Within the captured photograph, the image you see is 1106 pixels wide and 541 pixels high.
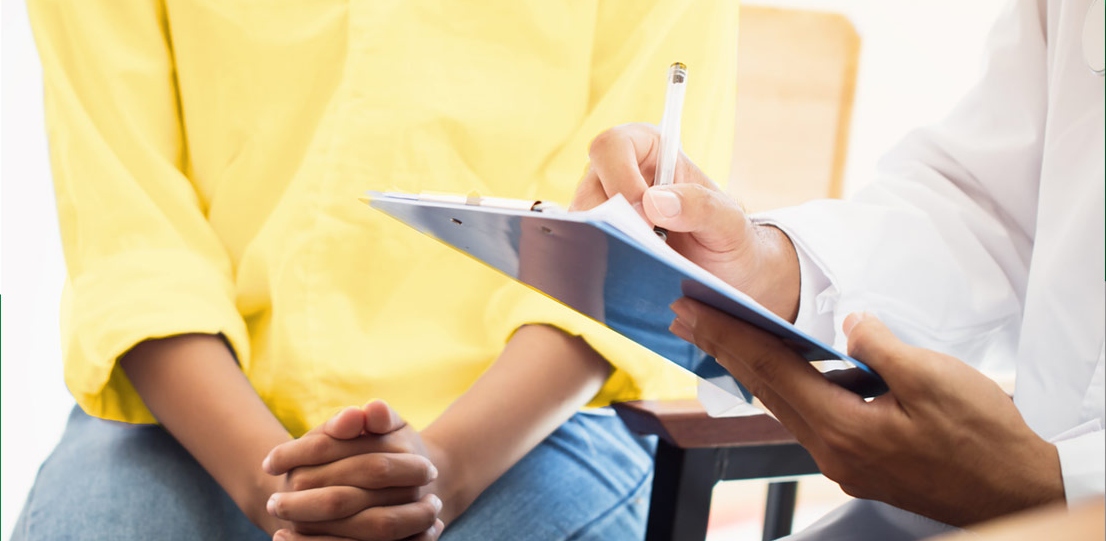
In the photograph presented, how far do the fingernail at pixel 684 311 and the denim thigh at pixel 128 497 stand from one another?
446 mm

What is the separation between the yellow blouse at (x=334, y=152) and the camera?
801 mm

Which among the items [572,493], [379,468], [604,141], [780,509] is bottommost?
[780,509]

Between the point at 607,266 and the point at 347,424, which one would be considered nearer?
the point at 607,266

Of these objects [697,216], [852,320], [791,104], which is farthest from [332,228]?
[791,104]

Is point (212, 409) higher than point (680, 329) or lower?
lower

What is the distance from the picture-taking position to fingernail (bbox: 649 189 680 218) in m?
0.52

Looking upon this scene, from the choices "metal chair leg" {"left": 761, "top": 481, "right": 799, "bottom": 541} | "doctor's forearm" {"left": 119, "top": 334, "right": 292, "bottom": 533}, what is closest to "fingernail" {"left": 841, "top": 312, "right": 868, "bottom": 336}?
"doctor's forearm" {"left": 119, "top": 334, "right": 292, "bottom": 533}

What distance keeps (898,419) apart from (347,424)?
0.38m

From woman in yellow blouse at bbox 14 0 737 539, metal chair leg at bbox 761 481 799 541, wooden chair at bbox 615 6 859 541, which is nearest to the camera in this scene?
woman in yellow blouse at bbox 14 0 737 539

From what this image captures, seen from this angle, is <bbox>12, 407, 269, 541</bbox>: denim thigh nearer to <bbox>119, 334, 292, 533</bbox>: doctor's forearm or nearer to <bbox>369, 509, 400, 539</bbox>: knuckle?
<bbox>119, 334, 292, 533</bbox>: doctor's forearm

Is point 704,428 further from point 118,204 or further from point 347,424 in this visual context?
point 118,204

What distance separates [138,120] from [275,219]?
18cm

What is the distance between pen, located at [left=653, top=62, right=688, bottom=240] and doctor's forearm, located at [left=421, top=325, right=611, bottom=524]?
230mm

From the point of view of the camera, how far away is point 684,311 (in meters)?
0.47
